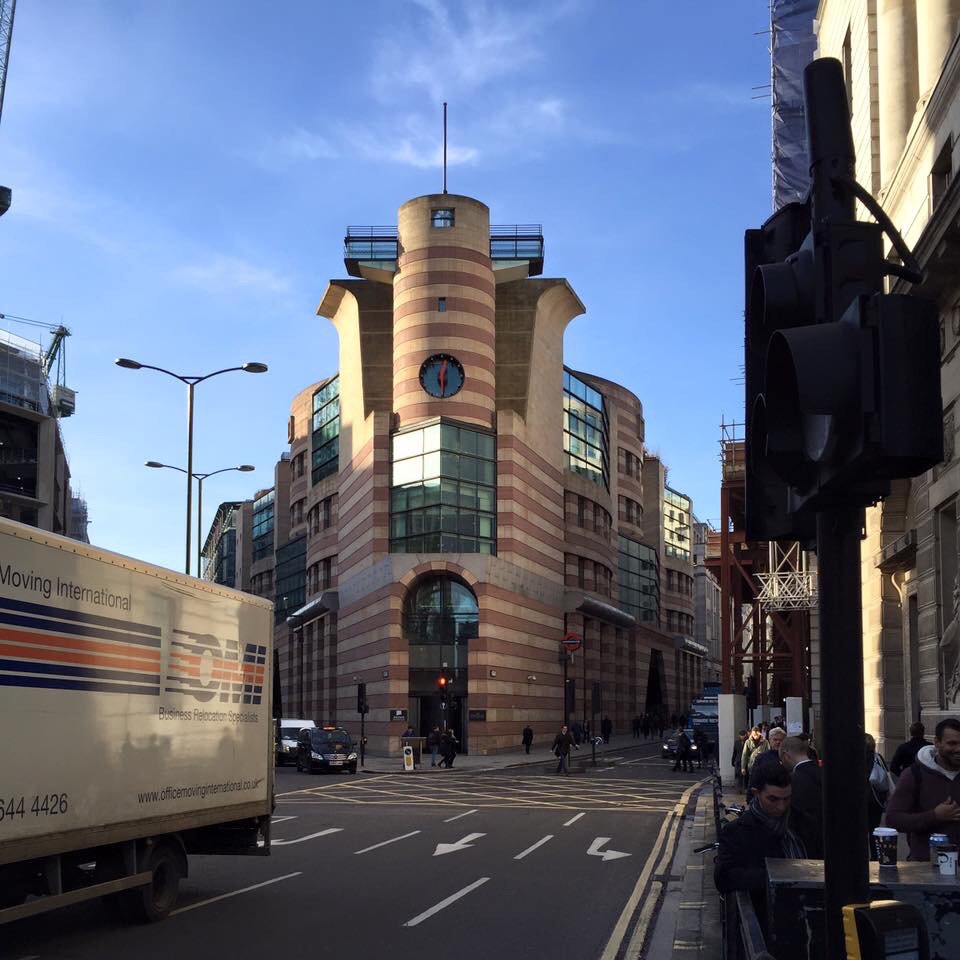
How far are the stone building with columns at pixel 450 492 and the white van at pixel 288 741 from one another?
7.65 metres

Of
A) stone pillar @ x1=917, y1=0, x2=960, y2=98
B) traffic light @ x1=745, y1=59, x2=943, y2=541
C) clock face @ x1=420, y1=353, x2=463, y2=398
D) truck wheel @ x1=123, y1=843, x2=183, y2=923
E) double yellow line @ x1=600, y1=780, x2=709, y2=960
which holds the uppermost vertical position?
clock face @ x1=420, y1=353, x2=463, y2=398

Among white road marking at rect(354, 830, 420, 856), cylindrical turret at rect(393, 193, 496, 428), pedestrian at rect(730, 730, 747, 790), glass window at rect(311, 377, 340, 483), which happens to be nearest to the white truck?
white road marking at rect(354, 830, 420, 856)

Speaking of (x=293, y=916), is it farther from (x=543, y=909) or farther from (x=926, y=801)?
(x=926, y=801)

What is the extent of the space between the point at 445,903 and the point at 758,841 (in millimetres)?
8134

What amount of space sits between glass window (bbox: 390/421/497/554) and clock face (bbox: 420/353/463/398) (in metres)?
2.20

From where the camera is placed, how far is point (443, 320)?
65.1 meters

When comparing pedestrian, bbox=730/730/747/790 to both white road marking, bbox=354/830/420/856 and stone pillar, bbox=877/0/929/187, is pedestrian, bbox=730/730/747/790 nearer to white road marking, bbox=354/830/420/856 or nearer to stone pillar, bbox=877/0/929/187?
white road marking, bbox=354/830/420/856

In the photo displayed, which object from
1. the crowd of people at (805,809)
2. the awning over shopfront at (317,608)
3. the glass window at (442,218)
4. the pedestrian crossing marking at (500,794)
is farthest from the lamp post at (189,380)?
the awning over shopfront at (317,608)

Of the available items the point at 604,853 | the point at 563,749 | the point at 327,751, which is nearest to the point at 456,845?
the point at 604,853

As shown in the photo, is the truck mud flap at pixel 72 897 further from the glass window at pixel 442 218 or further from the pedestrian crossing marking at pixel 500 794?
the glass window at pixel 442 218

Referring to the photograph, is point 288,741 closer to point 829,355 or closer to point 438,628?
point 438,628

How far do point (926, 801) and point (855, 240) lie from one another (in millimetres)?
5901

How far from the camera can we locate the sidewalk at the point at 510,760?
161ft

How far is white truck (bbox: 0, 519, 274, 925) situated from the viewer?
1038 centimetres
